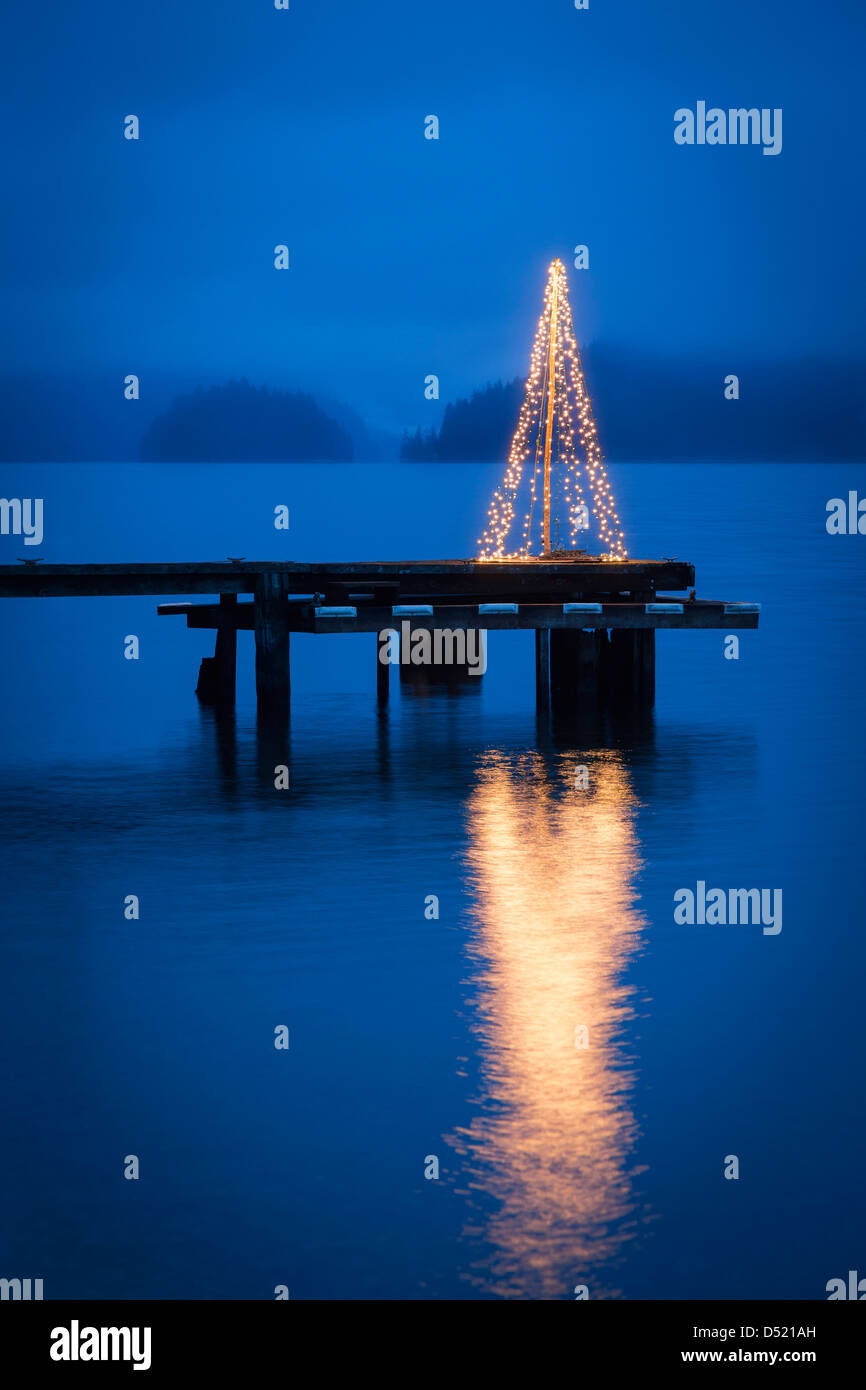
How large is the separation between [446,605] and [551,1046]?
16.0 m

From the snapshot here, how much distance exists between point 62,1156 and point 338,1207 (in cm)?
171

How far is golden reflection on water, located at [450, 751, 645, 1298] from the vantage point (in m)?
8.82

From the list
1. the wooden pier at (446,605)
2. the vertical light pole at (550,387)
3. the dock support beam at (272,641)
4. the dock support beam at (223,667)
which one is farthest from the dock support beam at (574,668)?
the dock support beam at (223,667)

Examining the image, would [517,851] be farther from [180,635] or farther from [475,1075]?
[180,635]

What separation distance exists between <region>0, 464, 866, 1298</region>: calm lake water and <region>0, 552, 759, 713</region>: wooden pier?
66.4 inches

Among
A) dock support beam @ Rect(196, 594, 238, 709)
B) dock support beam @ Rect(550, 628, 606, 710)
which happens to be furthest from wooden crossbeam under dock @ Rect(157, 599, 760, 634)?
dock support beam @ Rect(196, 594, 238, 709)

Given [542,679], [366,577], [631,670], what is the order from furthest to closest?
[631,670]
[542,679]
[366,577]

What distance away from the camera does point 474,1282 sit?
27.6ft

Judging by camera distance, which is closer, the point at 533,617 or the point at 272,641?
the point at 272,641

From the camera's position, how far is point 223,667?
30.9m

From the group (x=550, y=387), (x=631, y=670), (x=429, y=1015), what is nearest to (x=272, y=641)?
(x=631, y=670)

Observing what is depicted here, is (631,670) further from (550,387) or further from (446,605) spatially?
(550,387)

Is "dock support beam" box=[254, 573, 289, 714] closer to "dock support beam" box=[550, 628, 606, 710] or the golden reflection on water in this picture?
"dock support beam" box=[550, 628, 606, 710]
